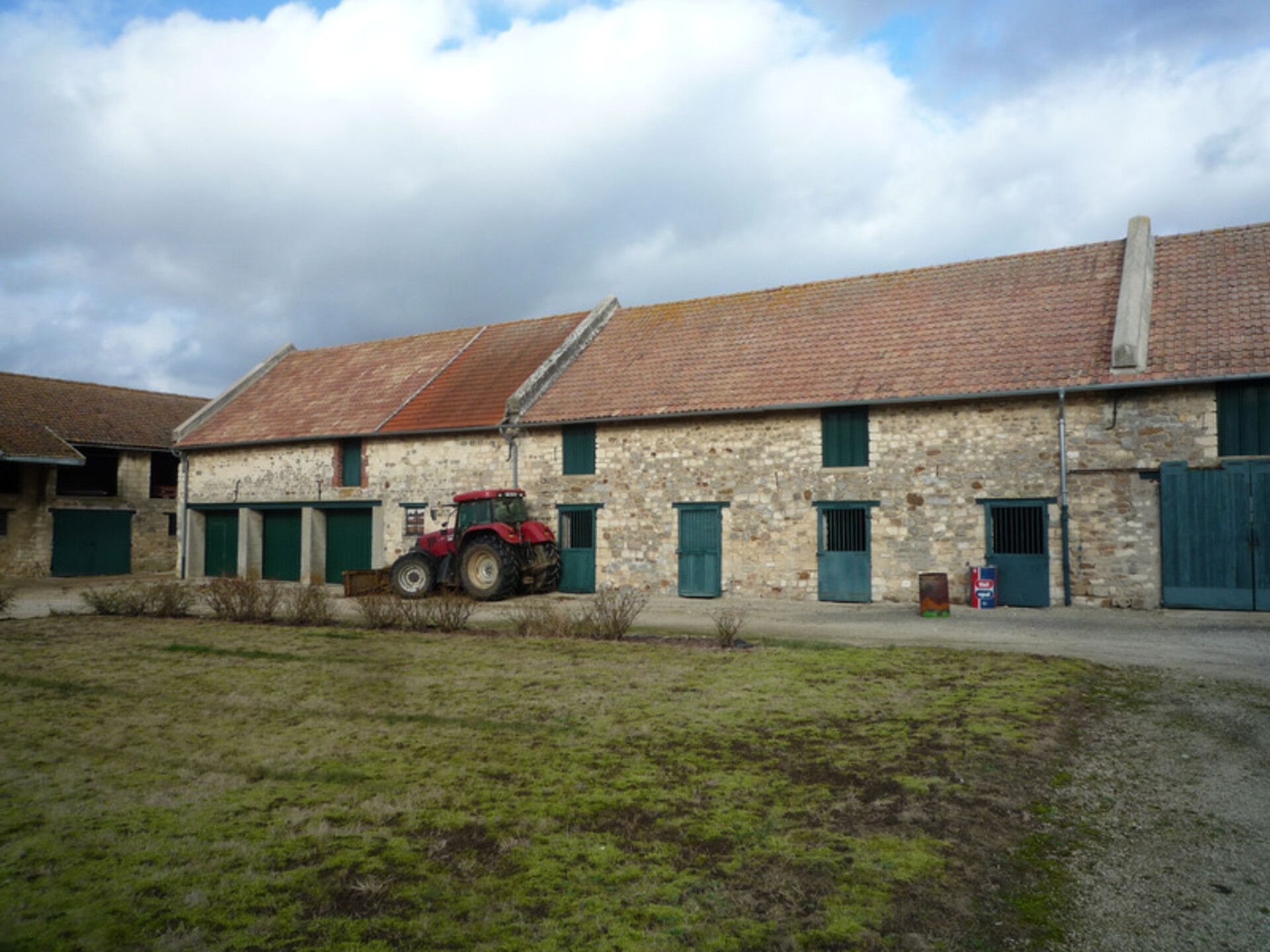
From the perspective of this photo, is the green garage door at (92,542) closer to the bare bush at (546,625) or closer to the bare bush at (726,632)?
the bare bush at (546,625)

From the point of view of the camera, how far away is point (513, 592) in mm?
16375

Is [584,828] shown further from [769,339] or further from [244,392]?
[244,392]

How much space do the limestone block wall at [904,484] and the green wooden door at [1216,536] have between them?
24cm

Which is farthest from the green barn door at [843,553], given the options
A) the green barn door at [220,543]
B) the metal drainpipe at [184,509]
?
the metal drainpipe at [184,509]

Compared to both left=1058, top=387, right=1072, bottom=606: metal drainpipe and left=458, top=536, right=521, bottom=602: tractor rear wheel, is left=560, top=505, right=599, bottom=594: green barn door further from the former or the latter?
left=1058, top=387, right=1072, bottom=606: metal drainpipe

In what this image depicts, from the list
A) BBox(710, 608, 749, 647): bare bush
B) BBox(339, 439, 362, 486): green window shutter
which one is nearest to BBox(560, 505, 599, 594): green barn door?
BBox(339, 439, 362, 486): green window shutter

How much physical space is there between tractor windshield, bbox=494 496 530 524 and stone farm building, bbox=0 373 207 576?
1514 centimetres

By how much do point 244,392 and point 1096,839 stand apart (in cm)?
2702

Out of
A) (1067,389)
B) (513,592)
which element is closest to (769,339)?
(1067,389)

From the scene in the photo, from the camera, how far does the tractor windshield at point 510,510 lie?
1661 cm

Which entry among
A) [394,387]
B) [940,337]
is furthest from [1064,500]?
[394,387]

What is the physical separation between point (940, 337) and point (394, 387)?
1425 cm

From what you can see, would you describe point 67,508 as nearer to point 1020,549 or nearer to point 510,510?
point 510,510

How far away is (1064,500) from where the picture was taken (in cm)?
1339
